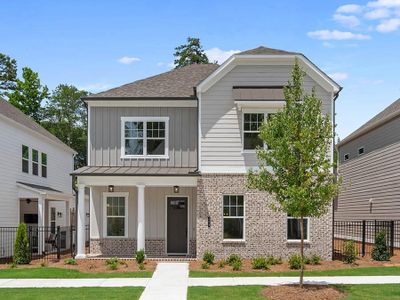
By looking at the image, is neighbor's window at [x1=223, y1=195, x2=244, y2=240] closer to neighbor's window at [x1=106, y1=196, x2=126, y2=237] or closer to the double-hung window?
the double-hung window

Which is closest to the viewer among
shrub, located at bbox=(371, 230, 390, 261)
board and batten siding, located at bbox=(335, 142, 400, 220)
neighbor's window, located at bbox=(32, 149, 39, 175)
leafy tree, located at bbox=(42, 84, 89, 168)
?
shrub, located at bbox=(371, 230, 390, 261)

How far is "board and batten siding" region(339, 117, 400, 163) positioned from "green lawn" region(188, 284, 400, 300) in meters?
12.2

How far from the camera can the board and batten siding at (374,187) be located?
25323 mm

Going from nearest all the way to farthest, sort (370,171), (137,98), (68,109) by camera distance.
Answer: (137,98), (370,171), (68,109)

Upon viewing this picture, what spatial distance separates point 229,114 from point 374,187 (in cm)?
1107

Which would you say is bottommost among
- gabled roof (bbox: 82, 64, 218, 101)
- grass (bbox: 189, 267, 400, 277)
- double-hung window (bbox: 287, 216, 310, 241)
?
grass (bbox: 189, 267, 400, 277)

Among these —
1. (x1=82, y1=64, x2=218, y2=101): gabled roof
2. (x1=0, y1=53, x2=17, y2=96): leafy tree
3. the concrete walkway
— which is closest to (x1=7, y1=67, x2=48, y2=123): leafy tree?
(x1=0, y1=53, x2=17, y2=96): leafy tree

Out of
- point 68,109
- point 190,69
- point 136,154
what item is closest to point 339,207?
point 190,69

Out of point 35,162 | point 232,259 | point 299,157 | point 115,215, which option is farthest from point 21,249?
point 299,157

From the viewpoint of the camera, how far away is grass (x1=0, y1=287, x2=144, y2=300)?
44.2ft

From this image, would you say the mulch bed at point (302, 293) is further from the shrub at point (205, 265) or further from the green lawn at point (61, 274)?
the green lawn at point (61, 274)

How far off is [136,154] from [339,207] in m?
16.7

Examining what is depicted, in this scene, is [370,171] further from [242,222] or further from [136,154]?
[136,154]

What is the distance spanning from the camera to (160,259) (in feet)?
68.2
